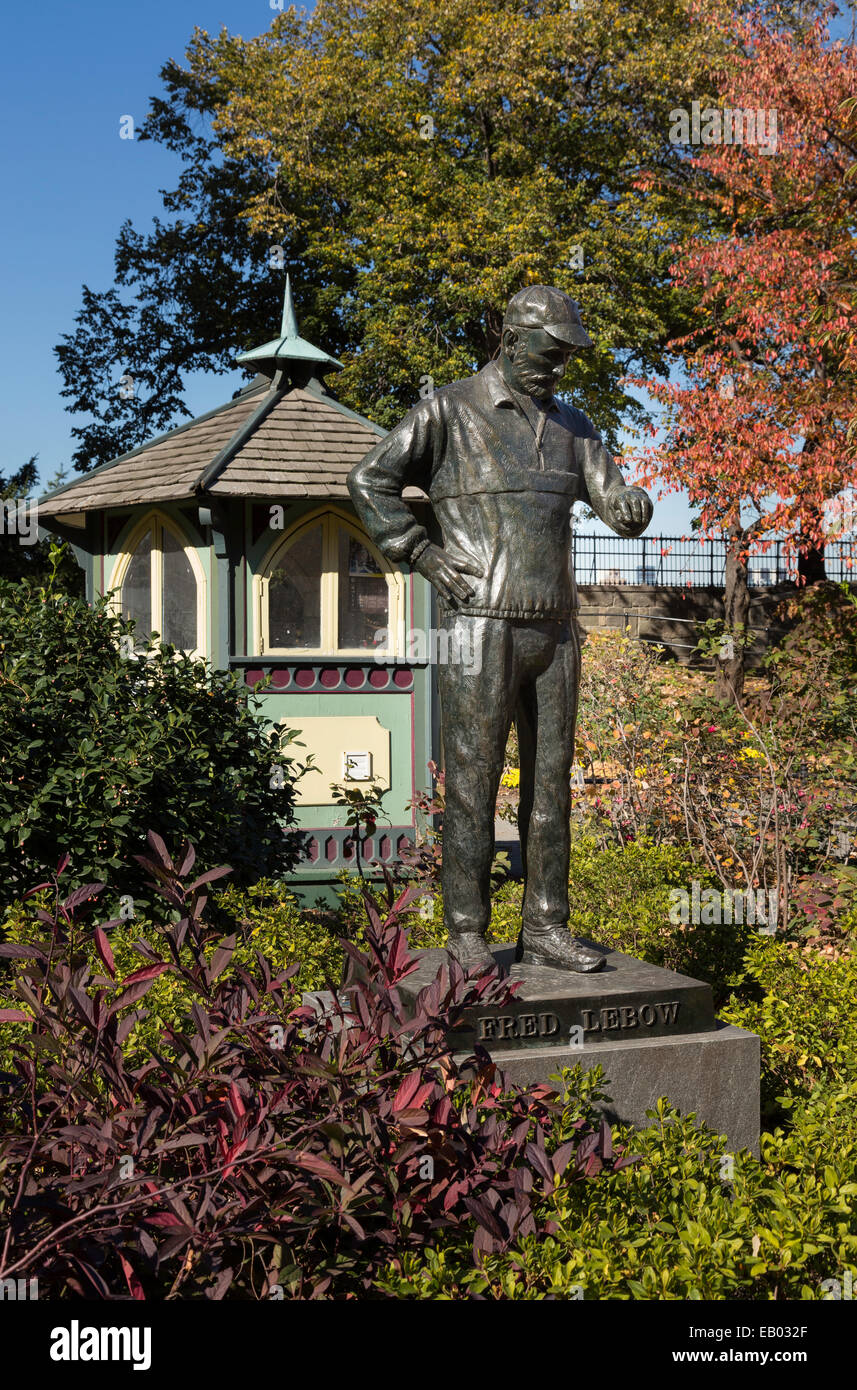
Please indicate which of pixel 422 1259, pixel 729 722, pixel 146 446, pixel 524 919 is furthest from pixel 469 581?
pixel 146 446

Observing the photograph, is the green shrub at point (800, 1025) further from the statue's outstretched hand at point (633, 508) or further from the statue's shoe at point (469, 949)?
the statue's outstretched hand at point (633, 508)

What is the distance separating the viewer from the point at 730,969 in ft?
18.2

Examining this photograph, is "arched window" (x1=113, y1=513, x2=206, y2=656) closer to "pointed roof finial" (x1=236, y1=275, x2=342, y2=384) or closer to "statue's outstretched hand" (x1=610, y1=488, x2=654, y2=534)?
"pointed roof finial" (x1=236, y1=275, x2=342, y2=384)

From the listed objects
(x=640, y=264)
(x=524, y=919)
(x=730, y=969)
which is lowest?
(x=730, y=969)

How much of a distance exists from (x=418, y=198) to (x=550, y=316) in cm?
1721

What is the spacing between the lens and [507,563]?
4.01 m

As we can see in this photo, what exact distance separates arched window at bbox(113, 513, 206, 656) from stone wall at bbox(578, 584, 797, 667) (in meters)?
15.5

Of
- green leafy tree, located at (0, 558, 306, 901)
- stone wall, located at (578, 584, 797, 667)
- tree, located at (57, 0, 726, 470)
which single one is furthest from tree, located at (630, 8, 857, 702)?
stone wall, located at (578, 584, 797, 667)

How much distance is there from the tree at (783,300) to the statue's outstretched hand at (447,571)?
8499mm

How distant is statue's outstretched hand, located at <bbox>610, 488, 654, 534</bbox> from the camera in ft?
13.5

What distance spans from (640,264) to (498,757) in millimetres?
17205

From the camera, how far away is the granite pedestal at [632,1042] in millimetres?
3736

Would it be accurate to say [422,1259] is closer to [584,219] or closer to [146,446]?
[146,446]

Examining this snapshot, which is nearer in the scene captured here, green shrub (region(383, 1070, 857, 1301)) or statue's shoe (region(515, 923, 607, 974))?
green shrub (region(383, 1070, 857, 1301))
